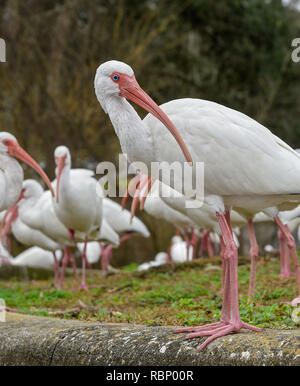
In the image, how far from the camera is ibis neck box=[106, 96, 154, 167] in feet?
15.1

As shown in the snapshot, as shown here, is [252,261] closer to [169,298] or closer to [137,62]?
[169,298]

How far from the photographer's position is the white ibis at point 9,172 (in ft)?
22.8

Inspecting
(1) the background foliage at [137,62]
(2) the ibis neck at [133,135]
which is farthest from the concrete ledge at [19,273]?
(2) the ibis neck at [133,135]

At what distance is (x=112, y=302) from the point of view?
24.6ft

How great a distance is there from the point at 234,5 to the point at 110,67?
12718 mm

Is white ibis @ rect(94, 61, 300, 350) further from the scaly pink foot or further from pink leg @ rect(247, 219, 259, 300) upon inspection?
pink leg @ rect(247, 219, 259, 300)

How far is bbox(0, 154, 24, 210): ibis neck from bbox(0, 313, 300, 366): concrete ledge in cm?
219

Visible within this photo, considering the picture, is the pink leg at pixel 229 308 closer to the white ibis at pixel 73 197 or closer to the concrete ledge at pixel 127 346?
the concrete ledge at pixel 127 346

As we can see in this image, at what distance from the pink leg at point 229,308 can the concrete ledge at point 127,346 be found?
0.07m

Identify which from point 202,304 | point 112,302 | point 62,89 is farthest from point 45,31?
point 202,304

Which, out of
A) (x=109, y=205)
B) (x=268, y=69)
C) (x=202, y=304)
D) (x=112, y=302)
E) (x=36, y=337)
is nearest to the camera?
(x=36, y=337)

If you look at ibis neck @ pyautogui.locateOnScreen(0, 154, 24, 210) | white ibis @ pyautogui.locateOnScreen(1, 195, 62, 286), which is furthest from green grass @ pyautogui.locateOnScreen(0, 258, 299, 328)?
ibis neck @ pyautogui.locateOnScreen(0, 154, 24, 210)

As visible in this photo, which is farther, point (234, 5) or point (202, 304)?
point (234, 5)
